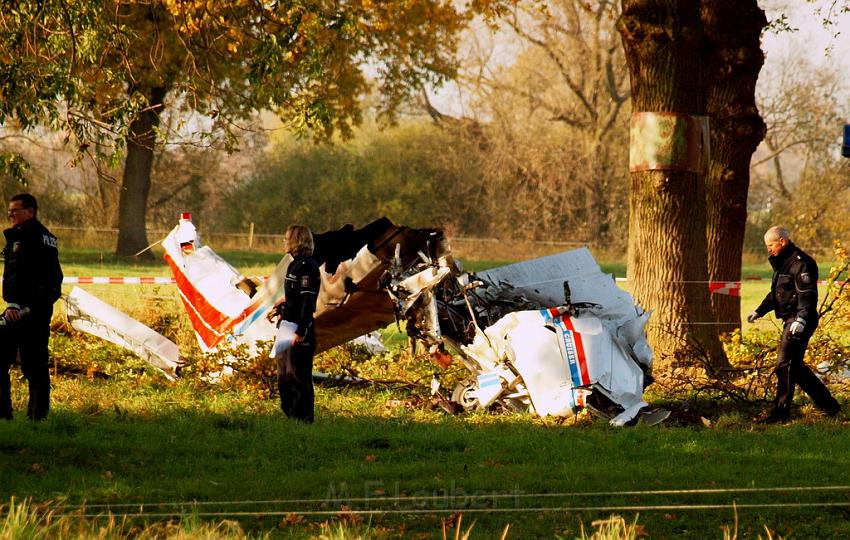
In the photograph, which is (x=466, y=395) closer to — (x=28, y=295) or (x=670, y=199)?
(x=28, y=295)

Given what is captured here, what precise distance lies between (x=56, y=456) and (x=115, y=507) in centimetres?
161

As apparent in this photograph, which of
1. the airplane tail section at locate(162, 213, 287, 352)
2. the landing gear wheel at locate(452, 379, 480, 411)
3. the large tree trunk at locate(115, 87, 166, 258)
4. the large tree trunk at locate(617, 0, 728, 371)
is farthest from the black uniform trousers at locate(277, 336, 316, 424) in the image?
the large tree trunk at locate(115, 87, 166, 258)

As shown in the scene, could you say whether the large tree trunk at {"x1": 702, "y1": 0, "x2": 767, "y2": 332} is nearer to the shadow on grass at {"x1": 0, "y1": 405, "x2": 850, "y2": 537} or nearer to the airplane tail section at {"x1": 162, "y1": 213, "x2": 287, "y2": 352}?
the shadow on grass at {"x1": 0, "y1": 405, "x2": 850, "y2": 537}

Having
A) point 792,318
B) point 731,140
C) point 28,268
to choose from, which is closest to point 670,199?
point 731,140

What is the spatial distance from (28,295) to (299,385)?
7.55ft

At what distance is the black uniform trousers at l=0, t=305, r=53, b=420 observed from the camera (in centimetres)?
991

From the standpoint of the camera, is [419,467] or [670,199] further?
[670,199]

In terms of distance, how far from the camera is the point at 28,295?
32.2ft

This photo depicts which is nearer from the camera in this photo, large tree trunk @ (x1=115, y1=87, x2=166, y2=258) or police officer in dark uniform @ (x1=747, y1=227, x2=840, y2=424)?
police officer in dark uniform @ (x1=747, y1=227, x2=840, y2=424)

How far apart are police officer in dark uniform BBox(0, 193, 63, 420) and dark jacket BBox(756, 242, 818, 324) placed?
636 cm

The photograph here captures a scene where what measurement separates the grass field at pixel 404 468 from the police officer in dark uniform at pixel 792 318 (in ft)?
0.77

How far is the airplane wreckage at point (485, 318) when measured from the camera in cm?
1085

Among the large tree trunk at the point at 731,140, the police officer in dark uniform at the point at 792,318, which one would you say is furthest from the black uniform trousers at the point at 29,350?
the large tree trunk at the point at 731,140

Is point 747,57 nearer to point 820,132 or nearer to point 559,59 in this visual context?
point 559,59
